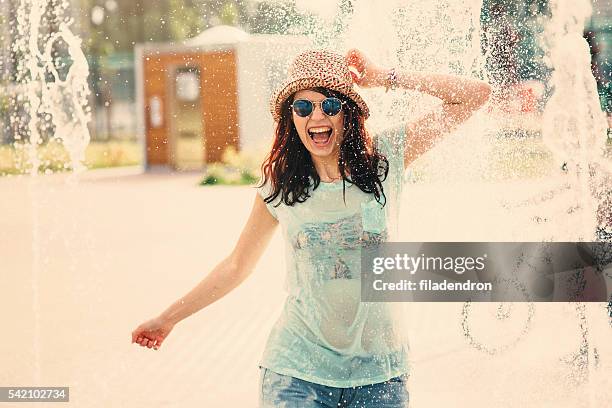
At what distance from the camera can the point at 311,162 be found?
1.72 metres

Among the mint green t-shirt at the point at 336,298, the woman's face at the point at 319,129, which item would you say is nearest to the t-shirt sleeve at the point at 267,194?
the mint green t-shirt at the point at 336,298

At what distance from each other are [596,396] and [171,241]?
3.02m

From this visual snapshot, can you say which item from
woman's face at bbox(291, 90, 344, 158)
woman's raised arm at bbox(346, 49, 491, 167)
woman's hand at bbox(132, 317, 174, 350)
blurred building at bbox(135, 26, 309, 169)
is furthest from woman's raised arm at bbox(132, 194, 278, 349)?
blurred building at bbox(135, 26, 309, 169)

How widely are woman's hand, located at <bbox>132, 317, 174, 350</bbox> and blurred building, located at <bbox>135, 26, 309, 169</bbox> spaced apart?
60cm

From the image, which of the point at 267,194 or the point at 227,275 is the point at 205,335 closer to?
the point at 227,275

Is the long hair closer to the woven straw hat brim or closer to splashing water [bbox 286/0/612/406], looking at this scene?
the woven straw hat brim

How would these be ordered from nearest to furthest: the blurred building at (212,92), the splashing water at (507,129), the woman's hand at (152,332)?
the woman's hand at (152,332)
the splashing water at (507,129)
the blurred building at (212,92)

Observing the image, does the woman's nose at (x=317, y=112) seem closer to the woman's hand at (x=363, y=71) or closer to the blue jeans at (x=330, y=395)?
the woman's hand at (x=363, y=71)

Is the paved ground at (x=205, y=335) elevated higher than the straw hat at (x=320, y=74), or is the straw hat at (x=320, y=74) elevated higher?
the straw hat at (x=320, y=74)

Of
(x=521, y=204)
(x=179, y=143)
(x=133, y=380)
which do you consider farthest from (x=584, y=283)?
(x=179, y=143)

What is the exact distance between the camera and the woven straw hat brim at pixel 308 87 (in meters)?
1.68

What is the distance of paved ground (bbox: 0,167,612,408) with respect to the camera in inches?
108

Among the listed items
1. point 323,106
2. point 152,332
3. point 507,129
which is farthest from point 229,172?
point 323,106

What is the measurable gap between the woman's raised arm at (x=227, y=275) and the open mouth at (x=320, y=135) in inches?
6.6
